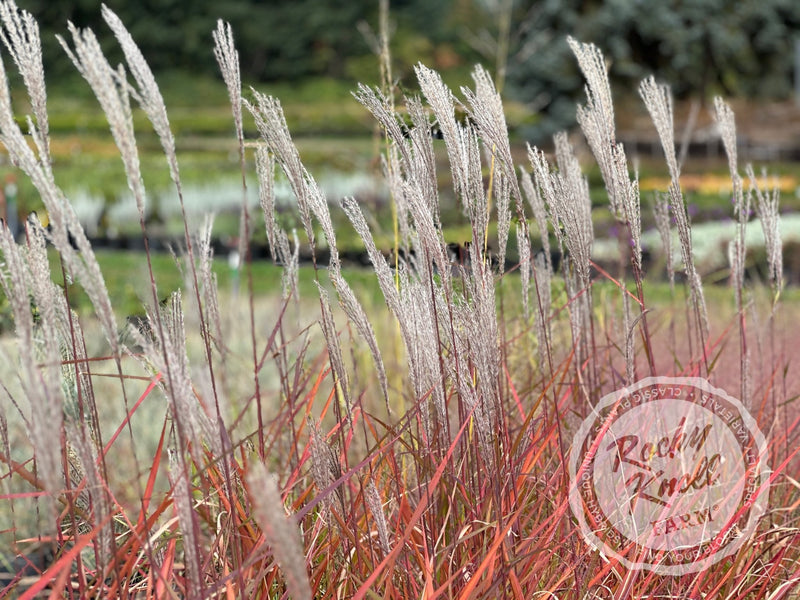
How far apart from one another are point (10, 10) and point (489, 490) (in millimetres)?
889

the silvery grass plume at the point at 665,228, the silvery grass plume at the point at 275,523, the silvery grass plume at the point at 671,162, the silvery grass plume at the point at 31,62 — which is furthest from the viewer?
the silvery grass plume at the point at 665,228

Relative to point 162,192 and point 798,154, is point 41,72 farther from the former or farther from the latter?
point 798,154

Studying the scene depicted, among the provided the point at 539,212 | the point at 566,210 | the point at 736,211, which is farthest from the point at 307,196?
the point at 736,211

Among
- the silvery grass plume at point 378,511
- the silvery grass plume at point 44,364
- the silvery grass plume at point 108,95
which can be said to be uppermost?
the silvery grass plume at point 108,95

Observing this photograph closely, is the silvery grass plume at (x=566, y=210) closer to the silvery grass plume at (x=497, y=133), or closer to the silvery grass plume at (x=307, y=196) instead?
the silvery grass plume at (x=497, y=133)

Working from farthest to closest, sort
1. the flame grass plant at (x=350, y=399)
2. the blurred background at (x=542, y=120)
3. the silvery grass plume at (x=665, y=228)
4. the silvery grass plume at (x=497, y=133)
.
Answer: the blurred background at (x=542, y=120)
the silvery grass plume at (x=665, y=228)
the silvery grass plume at (x=497, y=133)
the flame grass plant at (x=350, y=399)

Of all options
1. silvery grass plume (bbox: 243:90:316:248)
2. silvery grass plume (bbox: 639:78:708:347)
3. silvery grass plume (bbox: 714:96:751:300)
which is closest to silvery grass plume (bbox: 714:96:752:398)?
silvery grass plume (bbox: 714:96:751:300)

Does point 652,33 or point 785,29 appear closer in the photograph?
point 652,33

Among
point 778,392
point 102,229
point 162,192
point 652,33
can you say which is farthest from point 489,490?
point 652,33

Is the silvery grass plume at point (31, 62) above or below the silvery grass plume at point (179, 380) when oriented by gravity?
above

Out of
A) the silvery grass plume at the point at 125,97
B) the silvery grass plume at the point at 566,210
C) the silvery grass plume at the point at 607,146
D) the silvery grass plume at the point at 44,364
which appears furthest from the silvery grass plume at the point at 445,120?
the silvery grass plume at the point at 44,364

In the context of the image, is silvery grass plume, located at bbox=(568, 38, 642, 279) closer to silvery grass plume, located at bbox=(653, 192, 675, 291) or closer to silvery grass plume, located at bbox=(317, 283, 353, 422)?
silvery grass plume, located at bbox=(653, 192, 675, 291)

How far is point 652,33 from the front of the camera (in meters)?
16.1

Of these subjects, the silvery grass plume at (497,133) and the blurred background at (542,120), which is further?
the blurred background at (542,120)
